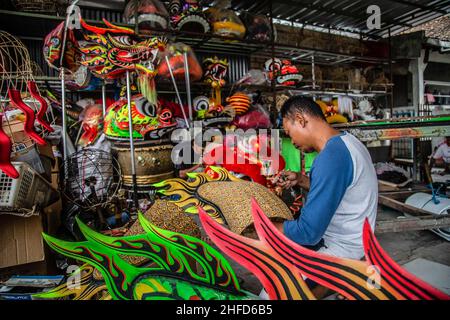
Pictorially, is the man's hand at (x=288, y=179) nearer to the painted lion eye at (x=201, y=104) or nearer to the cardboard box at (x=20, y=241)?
the cardboard box at (x=20, y=241)

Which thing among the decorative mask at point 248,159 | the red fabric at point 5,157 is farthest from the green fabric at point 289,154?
the red fabric at point 5,157

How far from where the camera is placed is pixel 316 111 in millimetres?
1319

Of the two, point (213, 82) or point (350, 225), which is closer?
point (350, 225)

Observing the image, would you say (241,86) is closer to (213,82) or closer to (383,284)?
(213,82)

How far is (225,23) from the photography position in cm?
439

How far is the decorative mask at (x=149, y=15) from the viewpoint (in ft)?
12.7

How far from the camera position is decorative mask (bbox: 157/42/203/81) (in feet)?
12.4

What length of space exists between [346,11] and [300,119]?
5198 mm

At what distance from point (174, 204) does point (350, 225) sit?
1.07m

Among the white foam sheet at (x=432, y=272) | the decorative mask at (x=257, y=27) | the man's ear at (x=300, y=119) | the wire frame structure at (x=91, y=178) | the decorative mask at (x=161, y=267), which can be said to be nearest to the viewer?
the decorative mask at (x=161, y=267)

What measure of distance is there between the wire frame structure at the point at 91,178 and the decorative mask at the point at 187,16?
7.12 ft

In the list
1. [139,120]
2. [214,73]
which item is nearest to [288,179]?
[139,120]

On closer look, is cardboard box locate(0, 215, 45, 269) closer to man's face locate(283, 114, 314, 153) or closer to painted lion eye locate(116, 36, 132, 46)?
painted lion eye locate(116, 36, 132, 46)
